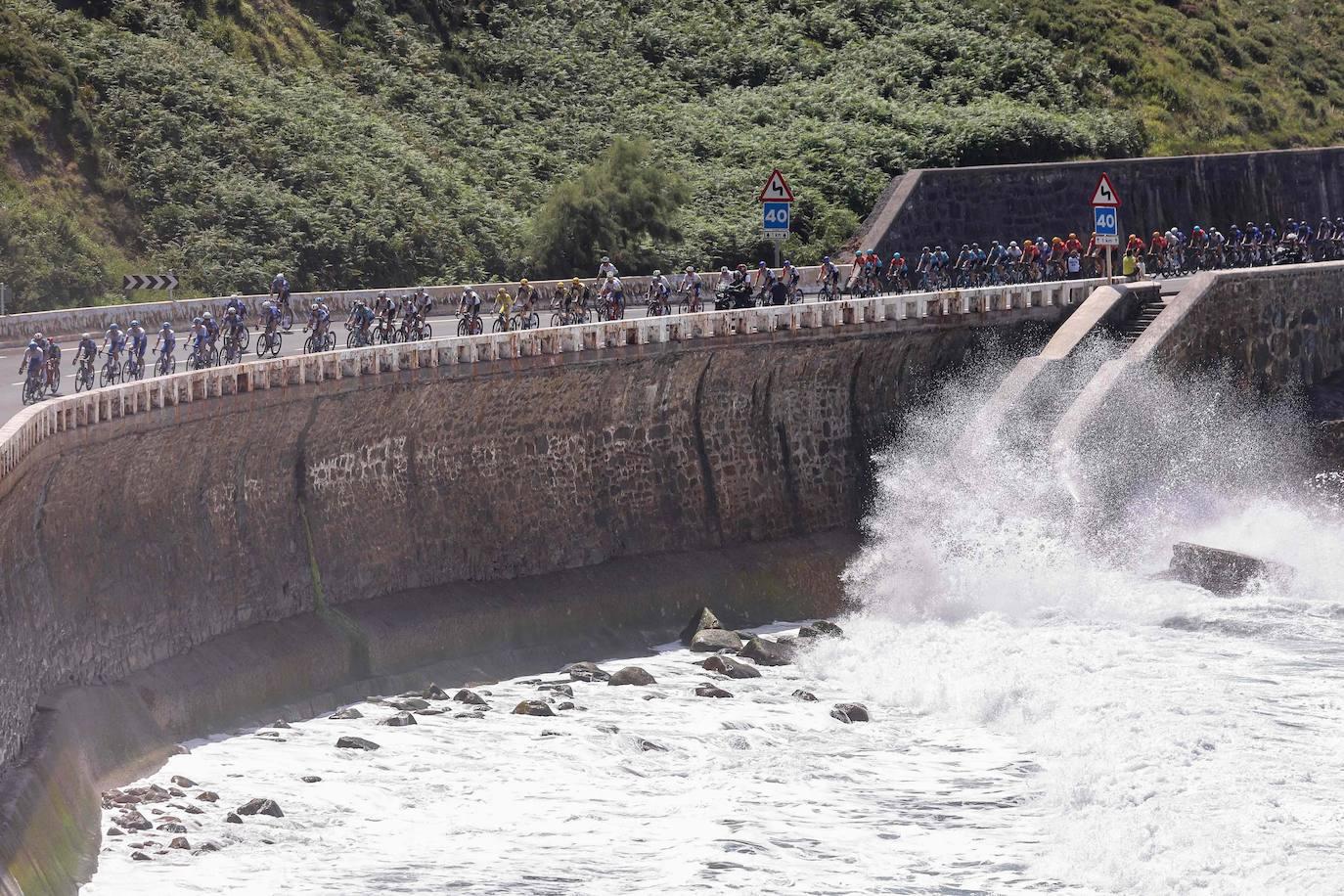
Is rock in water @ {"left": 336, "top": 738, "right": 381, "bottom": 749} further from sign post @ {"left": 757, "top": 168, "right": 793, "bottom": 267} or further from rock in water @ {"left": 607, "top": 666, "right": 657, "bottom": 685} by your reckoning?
sign post @ {"left": 757, "top": 168, "right": 793, "bottom": 267}

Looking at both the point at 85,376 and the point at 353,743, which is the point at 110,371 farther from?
the point at 353,743

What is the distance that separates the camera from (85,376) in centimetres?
4159

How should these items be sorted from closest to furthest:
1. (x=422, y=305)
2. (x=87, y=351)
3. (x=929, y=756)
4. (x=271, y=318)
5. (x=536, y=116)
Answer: (x=929, y=756), (x=87, y=351), (x=271, y=318), (x=422, y=305), (x=536, y=116)

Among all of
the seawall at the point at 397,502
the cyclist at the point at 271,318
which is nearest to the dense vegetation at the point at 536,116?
the cyclist at the point at 271,318

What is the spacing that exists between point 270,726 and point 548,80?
168 feet

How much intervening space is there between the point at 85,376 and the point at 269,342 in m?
6.44

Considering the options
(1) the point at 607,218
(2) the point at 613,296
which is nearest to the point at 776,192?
(2) the point at 613,296

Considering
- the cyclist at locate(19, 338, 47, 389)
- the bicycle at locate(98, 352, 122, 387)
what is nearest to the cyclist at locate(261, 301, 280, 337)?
the bicycle at locate(98, 352, 122, 387)

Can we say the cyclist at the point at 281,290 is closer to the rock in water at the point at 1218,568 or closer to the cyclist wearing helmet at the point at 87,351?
the cyclist wearing helmet at the point at 87,351

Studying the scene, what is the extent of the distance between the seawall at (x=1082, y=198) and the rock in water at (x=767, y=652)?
2695cm

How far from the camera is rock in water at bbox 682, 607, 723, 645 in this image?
44094 millimetres

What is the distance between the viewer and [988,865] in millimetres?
29078

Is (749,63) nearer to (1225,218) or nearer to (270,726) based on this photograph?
(1225,218)

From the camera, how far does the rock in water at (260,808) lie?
30469 millimetres
